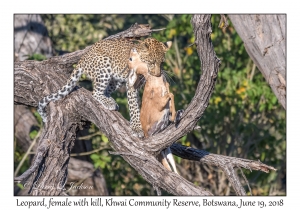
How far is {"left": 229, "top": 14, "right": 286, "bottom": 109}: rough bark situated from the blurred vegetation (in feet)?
7.88

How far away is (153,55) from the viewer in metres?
Result: 6.78

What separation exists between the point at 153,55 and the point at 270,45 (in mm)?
2089

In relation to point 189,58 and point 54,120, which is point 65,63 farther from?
point 189,58

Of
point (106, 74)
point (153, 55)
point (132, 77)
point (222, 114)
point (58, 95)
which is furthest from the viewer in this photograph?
point (222, 114)

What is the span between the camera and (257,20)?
8367mm

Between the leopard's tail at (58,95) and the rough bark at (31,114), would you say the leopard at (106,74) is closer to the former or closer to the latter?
the leopard's tail at (58,95)

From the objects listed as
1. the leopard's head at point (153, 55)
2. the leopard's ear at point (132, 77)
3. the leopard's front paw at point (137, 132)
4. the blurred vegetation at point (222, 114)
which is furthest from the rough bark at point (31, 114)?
the leopard's head at point (153, 55)

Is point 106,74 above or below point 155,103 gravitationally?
above

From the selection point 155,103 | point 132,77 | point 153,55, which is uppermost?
point 153,55

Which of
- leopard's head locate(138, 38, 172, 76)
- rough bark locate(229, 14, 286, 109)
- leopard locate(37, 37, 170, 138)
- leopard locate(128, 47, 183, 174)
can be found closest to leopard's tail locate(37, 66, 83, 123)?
leopard locate(37, 37, 170, 138)

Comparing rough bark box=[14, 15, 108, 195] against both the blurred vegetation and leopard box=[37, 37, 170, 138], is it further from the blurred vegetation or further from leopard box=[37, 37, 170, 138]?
leopard box=[37, 37, 170, 138]

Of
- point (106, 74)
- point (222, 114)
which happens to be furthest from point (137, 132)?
point (222, 114)

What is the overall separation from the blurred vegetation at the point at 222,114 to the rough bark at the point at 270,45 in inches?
94.6

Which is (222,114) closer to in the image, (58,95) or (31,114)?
(31,114)
